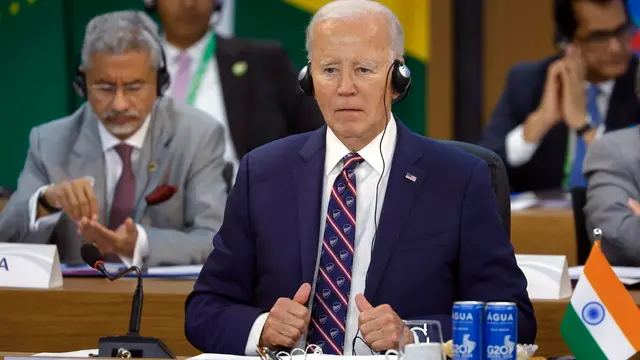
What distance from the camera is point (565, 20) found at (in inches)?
211

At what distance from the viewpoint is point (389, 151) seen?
251cm

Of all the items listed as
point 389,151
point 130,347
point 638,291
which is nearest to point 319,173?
point 389,151

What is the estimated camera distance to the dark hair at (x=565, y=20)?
529 cm

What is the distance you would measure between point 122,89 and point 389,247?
5.01ft

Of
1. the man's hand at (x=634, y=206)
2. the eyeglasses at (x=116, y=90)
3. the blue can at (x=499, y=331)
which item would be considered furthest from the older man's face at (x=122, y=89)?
the blue can at (x=499, y=331)

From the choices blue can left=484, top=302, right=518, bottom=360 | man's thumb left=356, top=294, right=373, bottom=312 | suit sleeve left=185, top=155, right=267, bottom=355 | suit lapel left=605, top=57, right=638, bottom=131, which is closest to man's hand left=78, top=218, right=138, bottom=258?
suit sleeve left=185, top=155, right=267, bottom=355

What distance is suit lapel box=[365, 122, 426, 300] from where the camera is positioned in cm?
237

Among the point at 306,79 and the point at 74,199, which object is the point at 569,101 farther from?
the point at 306,79

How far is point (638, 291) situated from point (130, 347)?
1322mm

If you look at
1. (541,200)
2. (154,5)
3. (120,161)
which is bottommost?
(541,200)

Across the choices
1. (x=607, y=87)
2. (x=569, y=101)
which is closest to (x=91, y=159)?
(x=569, y=101)

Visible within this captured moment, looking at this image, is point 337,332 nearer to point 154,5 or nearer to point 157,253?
point 157,253

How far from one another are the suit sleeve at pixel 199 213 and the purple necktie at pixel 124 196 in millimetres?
161

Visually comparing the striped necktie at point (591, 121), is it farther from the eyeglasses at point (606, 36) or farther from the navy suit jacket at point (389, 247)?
the navy suit jacket at point (389, 247)
